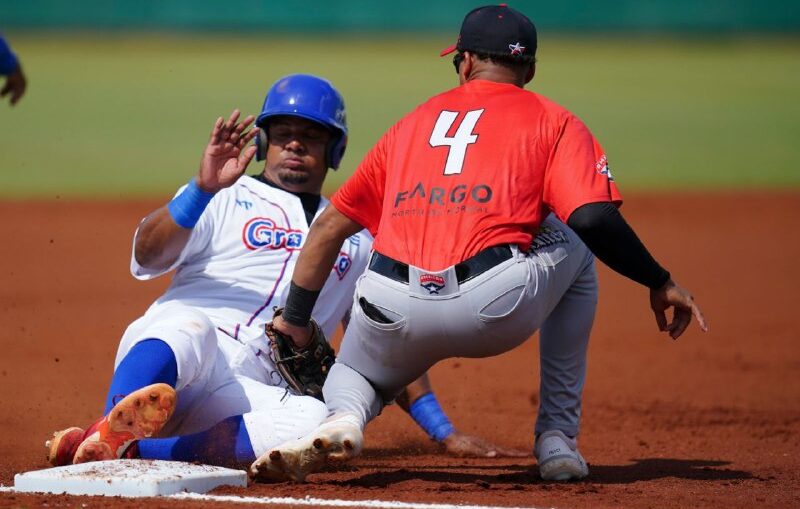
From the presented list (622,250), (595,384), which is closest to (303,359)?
(622,250)

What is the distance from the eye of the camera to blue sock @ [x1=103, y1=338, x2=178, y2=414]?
3830 millimetres

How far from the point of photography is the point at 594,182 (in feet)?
11.7

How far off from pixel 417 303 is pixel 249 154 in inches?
43.0

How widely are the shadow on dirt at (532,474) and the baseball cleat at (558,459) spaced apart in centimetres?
4

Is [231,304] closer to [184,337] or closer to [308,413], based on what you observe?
[184,337]

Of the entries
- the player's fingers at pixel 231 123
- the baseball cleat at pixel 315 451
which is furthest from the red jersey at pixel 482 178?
the player's fingers at pixel 231 123

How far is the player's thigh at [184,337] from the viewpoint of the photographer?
3.94 meters

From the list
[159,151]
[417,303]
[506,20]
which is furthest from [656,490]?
[159,151]

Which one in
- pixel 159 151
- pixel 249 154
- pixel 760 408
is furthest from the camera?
pixel 159 151

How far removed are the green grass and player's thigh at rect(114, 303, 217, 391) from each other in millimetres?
8665

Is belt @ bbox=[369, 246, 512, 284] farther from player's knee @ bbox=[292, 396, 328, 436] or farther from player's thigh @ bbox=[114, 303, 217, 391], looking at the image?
player's thigh @ bbox=[114, 303, 217, 391]

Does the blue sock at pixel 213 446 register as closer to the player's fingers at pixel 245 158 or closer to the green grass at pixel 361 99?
the player's fingers at pixel 245 158

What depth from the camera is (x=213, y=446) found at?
3.94m

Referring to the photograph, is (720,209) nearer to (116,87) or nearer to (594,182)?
(594,182)
